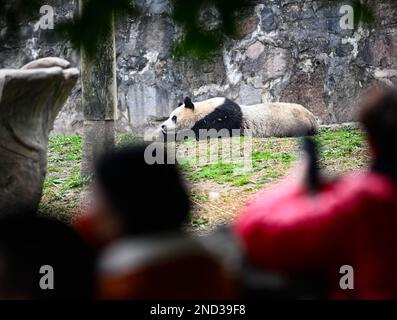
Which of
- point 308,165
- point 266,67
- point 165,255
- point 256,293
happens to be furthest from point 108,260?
point 266,67

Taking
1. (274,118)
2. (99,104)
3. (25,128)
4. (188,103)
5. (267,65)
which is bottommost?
(25,128)

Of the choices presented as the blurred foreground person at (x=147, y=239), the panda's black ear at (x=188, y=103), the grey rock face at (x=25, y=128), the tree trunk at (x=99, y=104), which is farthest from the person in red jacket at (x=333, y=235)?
the panda's black ear at (x=188, y=103)

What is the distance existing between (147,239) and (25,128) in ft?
11.9

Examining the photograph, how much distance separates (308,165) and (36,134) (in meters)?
3.63

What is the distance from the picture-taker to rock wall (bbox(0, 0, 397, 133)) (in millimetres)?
8680

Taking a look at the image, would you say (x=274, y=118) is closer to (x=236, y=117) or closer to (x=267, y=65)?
(x=236, y=117)

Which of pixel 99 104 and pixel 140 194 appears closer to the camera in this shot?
pixel 140 194

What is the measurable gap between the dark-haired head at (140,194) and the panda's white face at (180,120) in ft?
25.0

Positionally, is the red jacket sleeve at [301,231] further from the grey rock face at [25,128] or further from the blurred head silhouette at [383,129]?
the grey rock face at [25,128]

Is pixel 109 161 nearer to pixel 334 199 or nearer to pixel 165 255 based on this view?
pixel 165 255

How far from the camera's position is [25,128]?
4.83m

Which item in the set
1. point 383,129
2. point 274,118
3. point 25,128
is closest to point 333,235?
point 383,129

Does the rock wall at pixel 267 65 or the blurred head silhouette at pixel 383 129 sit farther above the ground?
the rock wall at pixel 267 65

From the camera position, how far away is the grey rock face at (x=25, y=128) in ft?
15.2
